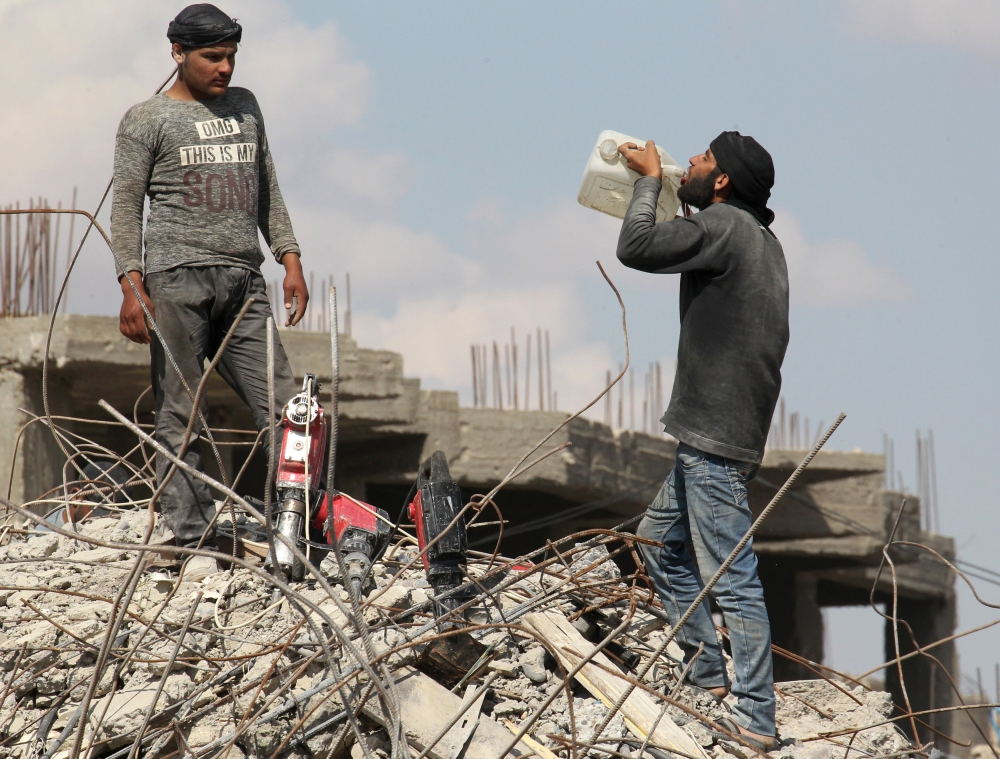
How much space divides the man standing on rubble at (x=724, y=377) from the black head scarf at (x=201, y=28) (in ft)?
5.19

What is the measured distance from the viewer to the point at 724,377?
3311 millimetres

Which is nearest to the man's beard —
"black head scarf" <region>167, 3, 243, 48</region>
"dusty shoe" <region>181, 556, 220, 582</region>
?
"black head scarf" <region>167, 3, 243, 48</region>

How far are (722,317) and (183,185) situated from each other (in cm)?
195

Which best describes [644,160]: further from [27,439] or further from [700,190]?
[27,439]

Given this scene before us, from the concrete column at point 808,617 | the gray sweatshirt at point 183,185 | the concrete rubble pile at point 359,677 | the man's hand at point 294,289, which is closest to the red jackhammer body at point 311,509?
the concrete rubble pile at point 359,677

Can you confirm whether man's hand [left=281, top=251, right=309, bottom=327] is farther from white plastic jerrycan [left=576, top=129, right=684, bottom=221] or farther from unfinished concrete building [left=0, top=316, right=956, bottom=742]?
unfinished concrete building [left=0, top=316, right=956, bottom=742]

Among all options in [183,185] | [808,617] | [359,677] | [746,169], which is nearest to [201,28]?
[183,185]

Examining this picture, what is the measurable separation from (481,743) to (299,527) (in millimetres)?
997

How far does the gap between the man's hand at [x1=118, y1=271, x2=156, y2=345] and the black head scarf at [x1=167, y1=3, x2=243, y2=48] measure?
831 mm

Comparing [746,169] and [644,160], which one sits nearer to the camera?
[746,169]

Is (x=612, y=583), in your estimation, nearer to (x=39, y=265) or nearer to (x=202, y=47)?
(x=202, y=47)

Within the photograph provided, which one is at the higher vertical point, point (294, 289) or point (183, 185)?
point (183, 185)

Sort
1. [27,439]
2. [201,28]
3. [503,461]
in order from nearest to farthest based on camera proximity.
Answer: [201,28]
[27,439]
[503,461]

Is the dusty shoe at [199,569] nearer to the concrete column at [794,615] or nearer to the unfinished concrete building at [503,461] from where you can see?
the unfinished concrete building at [503,461]
